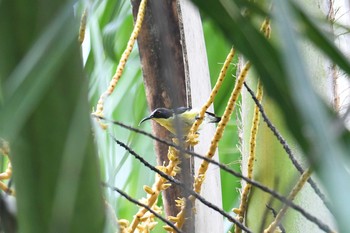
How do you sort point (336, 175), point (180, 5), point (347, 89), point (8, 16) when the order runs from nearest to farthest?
point (336, 175), point (8, 16), point (347, 89), point (180, 5)

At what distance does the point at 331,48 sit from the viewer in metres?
0.20

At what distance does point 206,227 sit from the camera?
78cm

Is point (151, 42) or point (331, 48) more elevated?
point (151, 42)

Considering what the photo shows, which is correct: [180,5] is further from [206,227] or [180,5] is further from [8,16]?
[8,16]

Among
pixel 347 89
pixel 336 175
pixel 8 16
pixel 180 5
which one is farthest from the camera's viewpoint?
pixel 180 5

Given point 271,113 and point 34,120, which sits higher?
point 271,113

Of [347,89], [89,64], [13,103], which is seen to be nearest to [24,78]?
[13,103]

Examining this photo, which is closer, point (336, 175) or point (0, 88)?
point (336, 175)

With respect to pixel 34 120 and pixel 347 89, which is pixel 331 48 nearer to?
pixel 34 120

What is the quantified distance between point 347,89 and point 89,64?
0.32 m

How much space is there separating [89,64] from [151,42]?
0.11 m

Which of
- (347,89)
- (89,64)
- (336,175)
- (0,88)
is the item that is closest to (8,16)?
(0,88)

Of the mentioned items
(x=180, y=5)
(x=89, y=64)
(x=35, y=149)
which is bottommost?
(x=35, y=149)

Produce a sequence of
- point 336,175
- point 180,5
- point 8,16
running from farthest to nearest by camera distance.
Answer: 1. point 180,5
2. point 8,16
3. point 336,175
